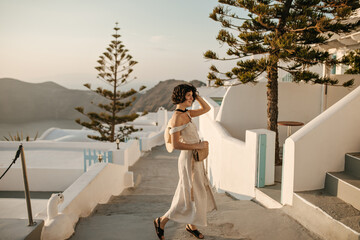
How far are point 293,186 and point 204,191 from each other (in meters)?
1.31

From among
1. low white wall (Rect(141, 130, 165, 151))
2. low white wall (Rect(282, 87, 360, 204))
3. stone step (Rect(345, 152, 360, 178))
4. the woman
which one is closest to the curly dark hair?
the woman

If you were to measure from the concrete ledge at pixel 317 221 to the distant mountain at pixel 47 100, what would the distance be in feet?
261

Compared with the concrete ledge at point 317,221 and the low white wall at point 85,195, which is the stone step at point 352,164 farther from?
the low white wall at point 85,195

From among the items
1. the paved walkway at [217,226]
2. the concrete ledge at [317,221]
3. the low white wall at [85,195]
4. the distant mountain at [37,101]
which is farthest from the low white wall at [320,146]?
the distant mountain at [37,101]

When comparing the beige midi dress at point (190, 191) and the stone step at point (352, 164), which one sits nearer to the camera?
the beige midi dress at point (190, 191)

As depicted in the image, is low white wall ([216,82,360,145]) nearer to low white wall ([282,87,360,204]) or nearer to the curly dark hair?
low white wall ([282,87,360,204])

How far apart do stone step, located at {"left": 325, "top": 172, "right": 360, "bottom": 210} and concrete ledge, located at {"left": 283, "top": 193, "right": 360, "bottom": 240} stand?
1.37 ft

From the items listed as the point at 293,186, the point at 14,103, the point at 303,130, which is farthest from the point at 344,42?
the point at 14,103

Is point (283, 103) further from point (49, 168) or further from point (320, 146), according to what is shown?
point (49, 168)

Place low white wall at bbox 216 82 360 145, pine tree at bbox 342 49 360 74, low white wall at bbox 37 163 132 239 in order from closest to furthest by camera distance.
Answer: low white wall at bbox 37 163 132 239 → pine tree at bbox 342 49 360 74 → low white wall at bbox 216 82 360 145

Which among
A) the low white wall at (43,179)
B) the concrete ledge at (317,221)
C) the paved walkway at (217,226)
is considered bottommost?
the low white wall at (43,179)

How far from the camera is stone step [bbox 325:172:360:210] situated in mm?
3277

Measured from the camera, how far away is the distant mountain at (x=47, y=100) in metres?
88.4

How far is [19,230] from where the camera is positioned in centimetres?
259
